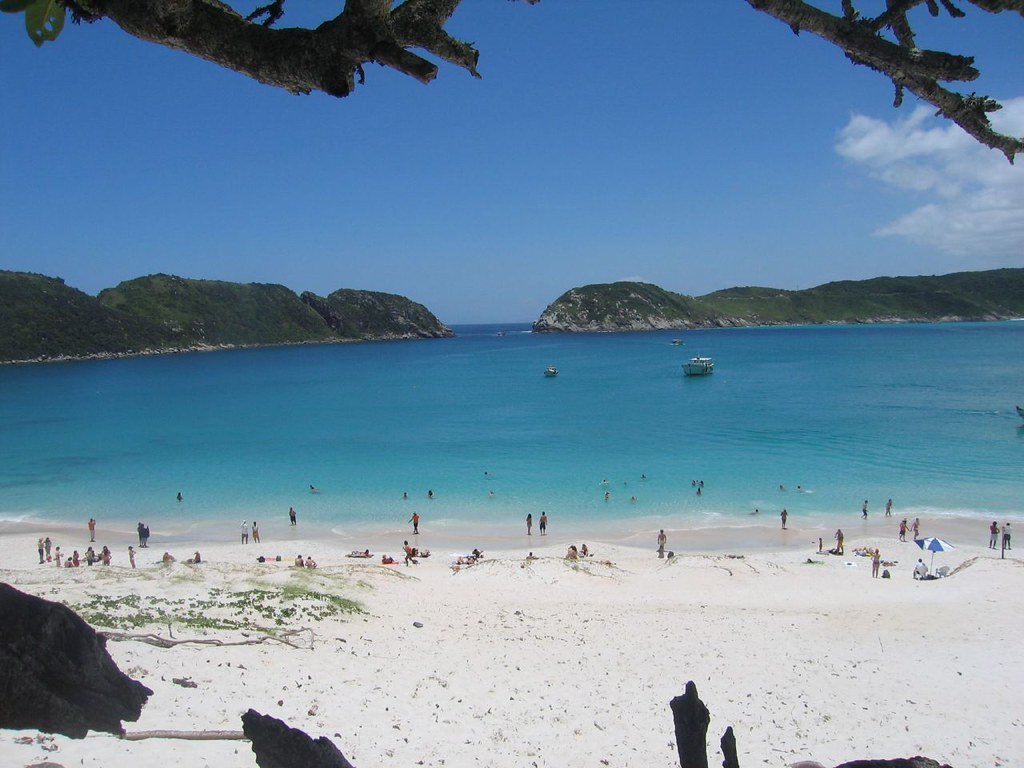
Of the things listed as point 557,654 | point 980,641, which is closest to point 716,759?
point 557,654

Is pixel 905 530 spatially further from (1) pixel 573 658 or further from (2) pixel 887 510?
(1) pixel 573 658

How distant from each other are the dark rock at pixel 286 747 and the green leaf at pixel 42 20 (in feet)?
9.51

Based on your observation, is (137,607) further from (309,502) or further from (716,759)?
(309,502)

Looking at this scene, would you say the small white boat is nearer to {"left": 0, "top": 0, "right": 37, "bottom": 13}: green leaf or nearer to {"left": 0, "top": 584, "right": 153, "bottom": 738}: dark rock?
{"left": 0, "top": 584, "right": 153, "bottom": 738}: dark rock

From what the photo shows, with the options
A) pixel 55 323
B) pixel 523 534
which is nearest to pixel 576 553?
A: pixel 523 534

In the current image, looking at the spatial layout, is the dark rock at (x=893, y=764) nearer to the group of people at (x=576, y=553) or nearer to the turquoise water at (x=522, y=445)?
the group of people at (x=576, y=553)

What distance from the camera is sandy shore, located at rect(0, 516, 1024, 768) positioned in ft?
30.8

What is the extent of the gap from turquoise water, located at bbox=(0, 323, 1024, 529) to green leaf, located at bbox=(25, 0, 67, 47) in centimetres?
3107

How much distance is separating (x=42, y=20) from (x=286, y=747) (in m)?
3.15

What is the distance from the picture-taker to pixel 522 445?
4838 cm

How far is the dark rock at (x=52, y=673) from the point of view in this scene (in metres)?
3.55

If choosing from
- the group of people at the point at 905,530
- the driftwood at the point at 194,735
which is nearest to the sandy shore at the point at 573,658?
the driftwood at the point at 194,735

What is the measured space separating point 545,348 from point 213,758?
16852cm

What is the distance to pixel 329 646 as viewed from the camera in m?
13.1
